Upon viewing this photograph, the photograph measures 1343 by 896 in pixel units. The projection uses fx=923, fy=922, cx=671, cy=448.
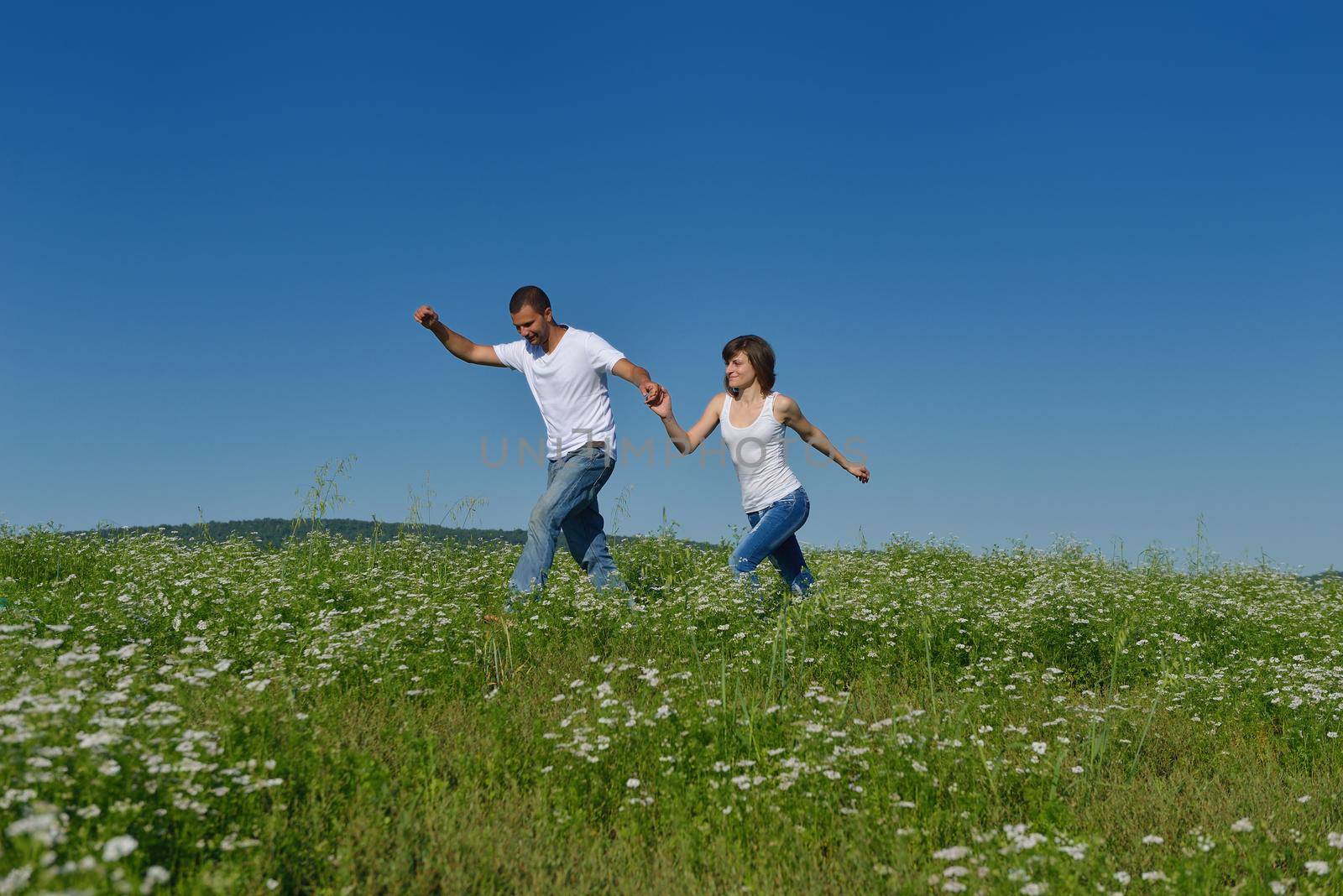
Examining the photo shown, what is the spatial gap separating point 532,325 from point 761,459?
104 inches

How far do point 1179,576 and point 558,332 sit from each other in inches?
421

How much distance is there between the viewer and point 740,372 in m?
9.48

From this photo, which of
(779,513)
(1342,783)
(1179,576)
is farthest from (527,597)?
(1179,576)

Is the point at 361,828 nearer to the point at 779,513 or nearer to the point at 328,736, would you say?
the point at 328,736

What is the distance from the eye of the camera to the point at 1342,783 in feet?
19.3

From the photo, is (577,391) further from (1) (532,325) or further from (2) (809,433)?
(2) (809,433)

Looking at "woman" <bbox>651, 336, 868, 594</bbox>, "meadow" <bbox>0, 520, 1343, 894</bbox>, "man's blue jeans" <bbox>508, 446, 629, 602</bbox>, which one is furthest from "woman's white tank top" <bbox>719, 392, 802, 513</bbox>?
"man's blue jeans" <bbox>508, 446, 629, 602</bbox>

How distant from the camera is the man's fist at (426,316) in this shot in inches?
361

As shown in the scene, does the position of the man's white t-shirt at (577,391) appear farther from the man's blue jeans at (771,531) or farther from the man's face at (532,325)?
the man's blue jeans at (771,531)

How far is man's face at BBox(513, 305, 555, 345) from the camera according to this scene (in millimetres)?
8945

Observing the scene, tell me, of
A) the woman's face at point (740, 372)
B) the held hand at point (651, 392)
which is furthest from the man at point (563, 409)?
the woman's face at point (740, 372)

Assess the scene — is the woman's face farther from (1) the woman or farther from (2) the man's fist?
(2) the man's fist

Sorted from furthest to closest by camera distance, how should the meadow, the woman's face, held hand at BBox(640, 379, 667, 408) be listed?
1. the woman's face
2. held hand at BBox(640, 379, 667, 408)
3. the meadow

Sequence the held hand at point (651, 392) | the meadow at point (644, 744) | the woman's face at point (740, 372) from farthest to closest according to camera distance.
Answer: the woman's face at point (740, 372) → the held hand at point (651, 392) → the meadow at point (644, 744)
